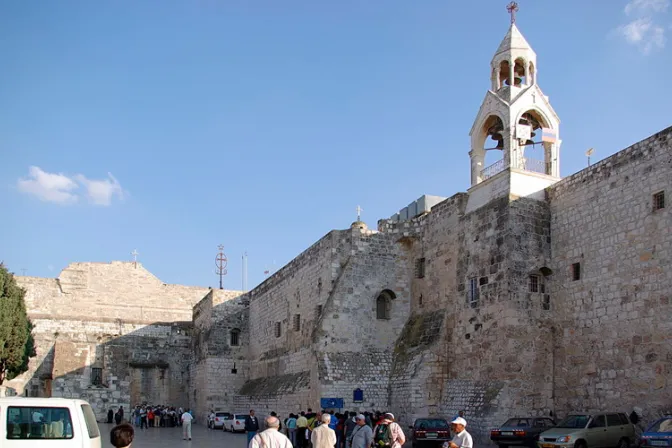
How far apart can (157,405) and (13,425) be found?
99.7ft

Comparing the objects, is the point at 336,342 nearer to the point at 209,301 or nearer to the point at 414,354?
the point at 414,354

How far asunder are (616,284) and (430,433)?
19.2 ft

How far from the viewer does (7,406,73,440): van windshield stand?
9.02m

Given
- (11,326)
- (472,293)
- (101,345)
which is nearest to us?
(472,293)

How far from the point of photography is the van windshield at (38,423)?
9.02 meters

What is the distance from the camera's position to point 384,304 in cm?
2606

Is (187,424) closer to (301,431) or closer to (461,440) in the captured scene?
(301,431)

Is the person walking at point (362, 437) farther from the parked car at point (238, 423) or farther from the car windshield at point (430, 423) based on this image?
the parked car at point (238, 423)

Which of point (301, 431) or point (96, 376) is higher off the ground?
point (96, 376)

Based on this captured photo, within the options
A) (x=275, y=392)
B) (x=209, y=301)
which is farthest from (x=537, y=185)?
(x=209, y=301)

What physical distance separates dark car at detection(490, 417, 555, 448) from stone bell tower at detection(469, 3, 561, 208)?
625 centimetres

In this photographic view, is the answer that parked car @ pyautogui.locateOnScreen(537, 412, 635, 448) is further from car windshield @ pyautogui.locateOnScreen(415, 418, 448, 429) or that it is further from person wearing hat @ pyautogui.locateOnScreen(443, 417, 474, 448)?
person wearing hat @ pyautogui.locateOnScreen(443, 417, 474, 448)

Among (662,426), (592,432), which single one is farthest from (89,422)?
(592,432)

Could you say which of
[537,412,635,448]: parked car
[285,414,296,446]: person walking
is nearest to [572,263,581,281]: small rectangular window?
[537,412,635,448]: parked car
